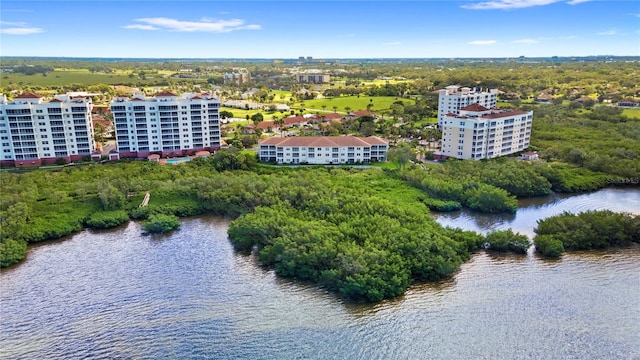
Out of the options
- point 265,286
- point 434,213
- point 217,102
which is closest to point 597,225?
point 434,213

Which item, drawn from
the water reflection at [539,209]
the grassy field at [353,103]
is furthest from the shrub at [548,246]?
the grassy field at [353,103]

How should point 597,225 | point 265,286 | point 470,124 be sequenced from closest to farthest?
point 265,286 < point 597,225 < point 470,124

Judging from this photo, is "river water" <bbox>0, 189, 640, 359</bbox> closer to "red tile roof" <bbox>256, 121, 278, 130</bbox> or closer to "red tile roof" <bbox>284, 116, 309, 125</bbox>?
"red tile roof" <bbox>256, 121, 278, 130</bbox>

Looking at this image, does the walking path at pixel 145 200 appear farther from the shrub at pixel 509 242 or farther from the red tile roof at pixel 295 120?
the red tile roof at pixel 295 120

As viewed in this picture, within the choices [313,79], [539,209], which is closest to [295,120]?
[539,209]

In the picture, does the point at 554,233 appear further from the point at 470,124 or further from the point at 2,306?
the point at 2,306
